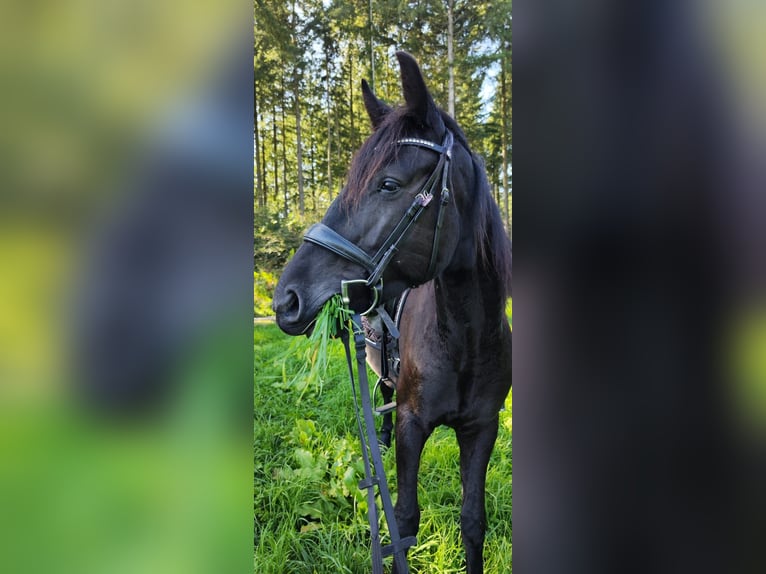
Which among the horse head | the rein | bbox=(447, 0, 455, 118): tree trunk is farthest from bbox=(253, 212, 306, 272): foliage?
bbox=(447, 0, 455, 118): tree trunk

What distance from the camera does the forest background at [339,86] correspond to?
4.19ft

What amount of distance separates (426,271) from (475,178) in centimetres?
35

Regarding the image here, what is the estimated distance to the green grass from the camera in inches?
52.3

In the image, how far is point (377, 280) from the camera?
1245mm

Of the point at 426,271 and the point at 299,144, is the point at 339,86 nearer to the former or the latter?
the point at 299,144

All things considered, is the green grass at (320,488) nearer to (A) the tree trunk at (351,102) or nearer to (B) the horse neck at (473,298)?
(B) the horse neck at (473,298)

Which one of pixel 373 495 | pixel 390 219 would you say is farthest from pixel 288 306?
pixel 373 495
